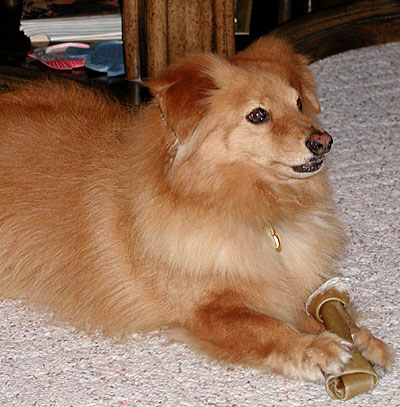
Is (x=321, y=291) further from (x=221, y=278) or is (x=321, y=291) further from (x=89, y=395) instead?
(x=89, y=395)

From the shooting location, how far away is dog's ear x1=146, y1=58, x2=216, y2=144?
250 cm

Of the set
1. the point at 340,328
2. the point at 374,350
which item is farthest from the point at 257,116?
the point at 374,350

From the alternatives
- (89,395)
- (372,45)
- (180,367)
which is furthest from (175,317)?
(372,45)

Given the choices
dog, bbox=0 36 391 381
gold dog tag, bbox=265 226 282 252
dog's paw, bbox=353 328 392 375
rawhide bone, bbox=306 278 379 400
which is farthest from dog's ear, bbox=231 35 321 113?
dog's paw, bbox=353 328 392 375

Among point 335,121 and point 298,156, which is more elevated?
point 298,156

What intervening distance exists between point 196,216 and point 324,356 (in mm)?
649

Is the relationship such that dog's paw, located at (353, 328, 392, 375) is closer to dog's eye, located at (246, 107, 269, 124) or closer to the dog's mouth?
the dog's mouth

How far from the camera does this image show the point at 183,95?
2.52 metres

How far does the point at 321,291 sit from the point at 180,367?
57 centimetres

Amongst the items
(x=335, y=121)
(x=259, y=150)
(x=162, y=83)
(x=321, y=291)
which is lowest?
(x=335, y=121)

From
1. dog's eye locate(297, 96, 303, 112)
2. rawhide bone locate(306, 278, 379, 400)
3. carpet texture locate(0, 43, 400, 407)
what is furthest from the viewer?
dog's eye locate(297, 96, 303, 112)

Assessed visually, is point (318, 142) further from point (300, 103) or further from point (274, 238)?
point (274, 238)

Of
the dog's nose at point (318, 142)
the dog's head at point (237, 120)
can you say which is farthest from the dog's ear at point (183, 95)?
the dog's nose at point (318, 142)

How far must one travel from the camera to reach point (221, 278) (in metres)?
2.65
